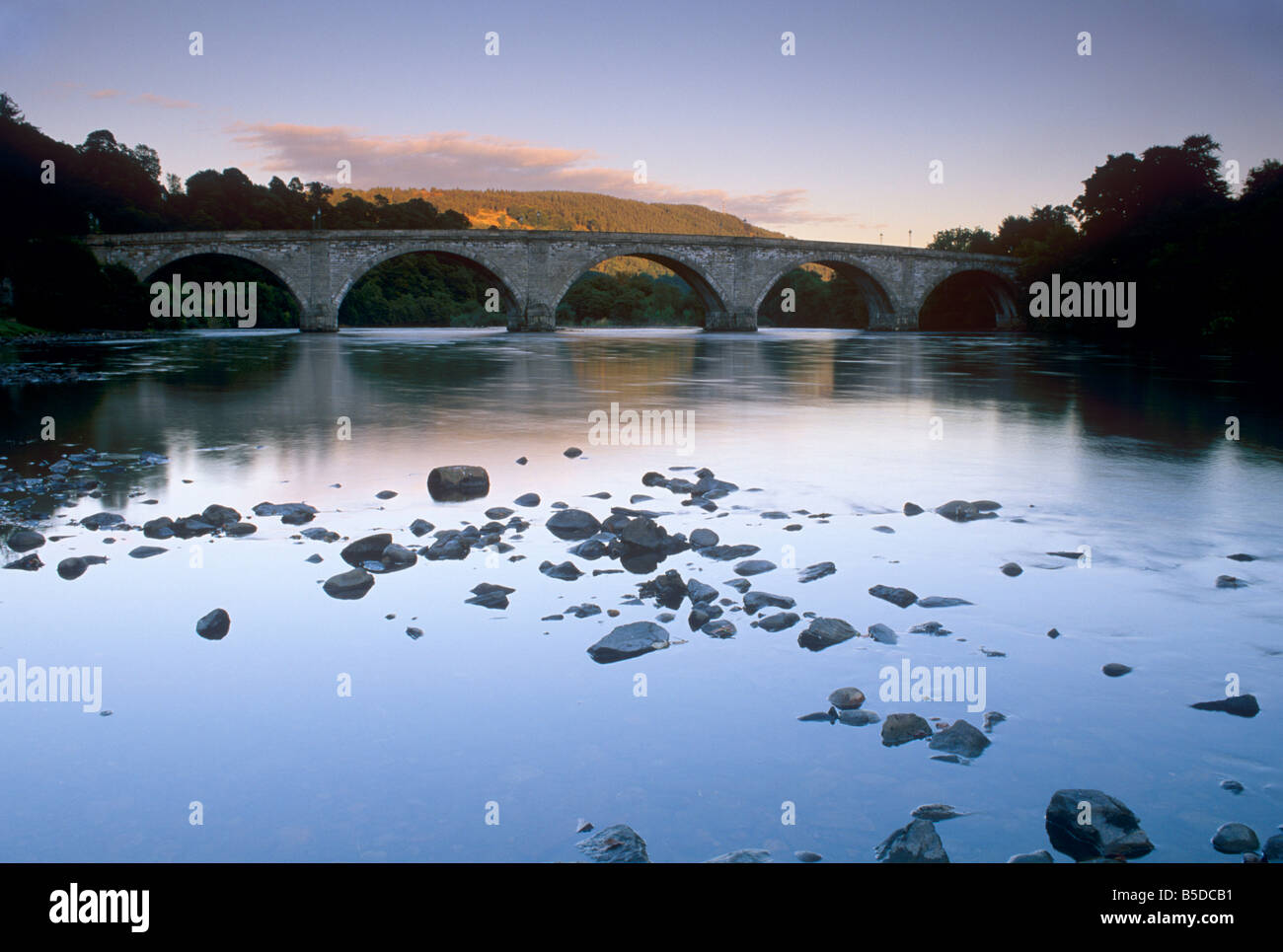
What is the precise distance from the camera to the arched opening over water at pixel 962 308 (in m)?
87.4

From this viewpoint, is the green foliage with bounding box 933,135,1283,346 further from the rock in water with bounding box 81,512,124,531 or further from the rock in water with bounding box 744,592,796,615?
the rock in water with bounding box 81,512,124,531

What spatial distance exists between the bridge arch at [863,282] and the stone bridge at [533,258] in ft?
0.45

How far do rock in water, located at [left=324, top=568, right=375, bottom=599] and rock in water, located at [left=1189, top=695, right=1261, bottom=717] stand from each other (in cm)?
421

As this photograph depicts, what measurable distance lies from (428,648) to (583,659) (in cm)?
77

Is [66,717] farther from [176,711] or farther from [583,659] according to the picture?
[583,659]

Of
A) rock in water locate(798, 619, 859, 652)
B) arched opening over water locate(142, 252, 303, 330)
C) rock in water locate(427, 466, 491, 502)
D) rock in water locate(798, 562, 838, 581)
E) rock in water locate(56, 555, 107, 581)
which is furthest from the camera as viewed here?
arched opening over water locate(142, 252, 303, 330)

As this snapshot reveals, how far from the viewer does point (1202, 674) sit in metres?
4.14

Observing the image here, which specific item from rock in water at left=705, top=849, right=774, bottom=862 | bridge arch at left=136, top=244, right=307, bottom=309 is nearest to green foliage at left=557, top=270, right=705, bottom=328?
bridge arch at left=136, top=244, right=307, bottom=309

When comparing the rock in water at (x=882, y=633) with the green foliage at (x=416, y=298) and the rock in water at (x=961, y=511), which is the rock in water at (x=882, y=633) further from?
the green foliage at (x=416, y=298)

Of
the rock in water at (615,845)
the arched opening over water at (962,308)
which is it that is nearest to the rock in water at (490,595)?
the rock in water at (615,845)

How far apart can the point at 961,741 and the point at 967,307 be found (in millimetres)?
97265

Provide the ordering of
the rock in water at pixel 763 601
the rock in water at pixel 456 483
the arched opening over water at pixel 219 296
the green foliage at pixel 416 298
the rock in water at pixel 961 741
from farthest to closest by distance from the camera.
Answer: the green foliage at pixel 416 298 < the arched opening over water at pixel 219 296 < the rock in water at pixel 456 483 < the rock in water at pixel 763 601 < the rock in water at pixel 961 741

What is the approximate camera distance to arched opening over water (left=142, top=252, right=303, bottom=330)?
6247 centimetres
